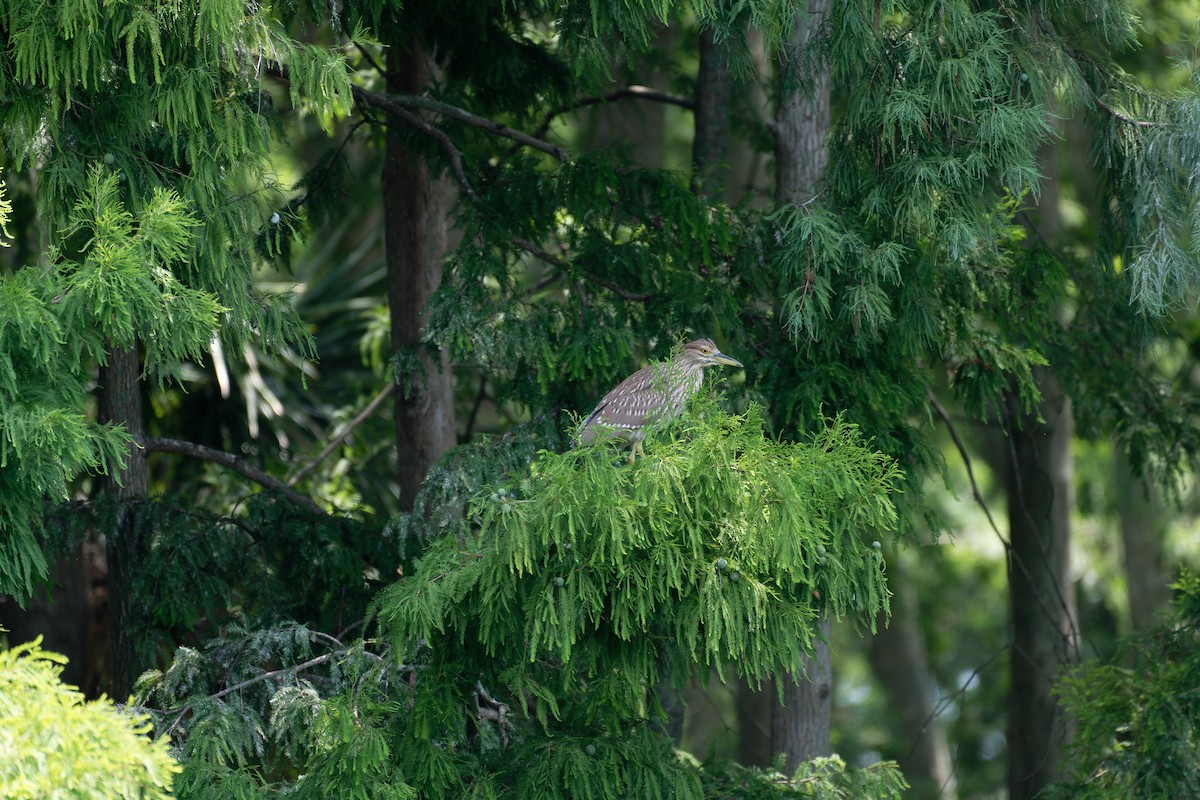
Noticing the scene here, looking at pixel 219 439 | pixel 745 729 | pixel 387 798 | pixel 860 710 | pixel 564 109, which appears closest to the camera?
pixel 387 798

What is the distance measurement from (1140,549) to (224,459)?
812 centimetres

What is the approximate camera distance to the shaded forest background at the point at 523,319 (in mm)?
3766

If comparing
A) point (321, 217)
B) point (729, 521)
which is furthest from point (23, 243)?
point (729, 521)

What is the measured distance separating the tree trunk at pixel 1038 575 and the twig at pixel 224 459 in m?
4.41

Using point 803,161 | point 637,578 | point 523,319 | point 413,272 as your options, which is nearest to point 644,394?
point 523,319

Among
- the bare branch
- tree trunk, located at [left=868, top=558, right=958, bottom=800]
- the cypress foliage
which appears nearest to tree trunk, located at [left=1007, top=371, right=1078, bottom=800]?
the bare branch

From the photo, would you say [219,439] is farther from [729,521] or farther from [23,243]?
[729,521]

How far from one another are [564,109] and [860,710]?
13.4 m

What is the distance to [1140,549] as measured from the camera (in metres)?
10.6

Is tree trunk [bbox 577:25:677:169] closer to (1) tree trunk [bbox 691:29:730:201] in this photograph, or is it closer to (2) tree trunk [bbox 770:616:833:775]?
(1) tree trunk [bbox 691:29:730:201]

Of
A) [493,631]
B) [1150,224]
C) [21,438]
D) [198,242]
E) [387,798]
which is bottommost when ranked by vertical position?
[387,798]

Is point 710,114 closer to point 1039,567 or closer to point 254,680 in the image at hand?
point 1039,567

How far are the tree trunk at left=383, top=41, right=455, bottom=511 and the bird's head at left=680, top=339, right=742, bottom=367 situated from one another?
5.13ft

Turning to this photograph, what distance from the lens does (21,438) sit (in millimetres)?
3422
